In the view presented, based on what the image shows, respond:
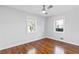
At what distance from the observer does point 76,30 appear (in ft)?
13.1

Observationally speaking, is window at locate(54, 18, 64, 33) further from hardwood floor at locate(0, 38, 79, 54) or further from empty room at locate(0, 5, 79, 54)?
hardwood floor at locate(0, 38, 79, 54)

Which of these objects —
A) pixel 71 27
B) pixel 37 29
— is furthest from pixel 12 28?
→ pixel 71 27

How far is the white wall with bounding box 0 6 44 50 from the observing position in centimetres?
325

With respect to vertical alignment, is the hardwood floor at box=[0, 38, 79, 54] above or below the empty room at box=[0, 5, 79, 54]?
below

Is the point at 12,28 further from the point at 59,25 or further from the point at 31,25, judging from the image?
the point at 59,25

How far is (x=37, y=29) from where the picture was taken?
18.0ft

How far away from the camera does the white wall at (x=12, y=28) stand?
Answer: 10.7 ft

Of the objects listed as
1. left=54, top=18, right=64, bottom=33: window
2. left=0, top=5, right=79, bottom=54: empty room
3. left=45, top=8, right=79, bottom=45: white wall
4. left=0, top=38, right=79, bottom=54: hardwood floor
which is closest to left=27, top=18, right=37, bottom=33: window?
left=0, top=5, right=79, bottom=54: empty room

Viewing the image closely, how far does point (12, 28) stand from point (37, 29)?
7.25 ft

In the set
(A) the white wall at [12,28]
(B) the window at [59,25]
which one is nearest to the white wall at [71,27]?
(B) the window at [59,25]

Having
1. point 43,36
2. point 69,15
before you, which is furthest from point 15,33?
point 69,15

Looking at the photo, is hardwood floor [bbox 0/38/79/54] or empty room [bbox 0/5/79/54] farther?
empty room [bbox 0/5/79/54]
